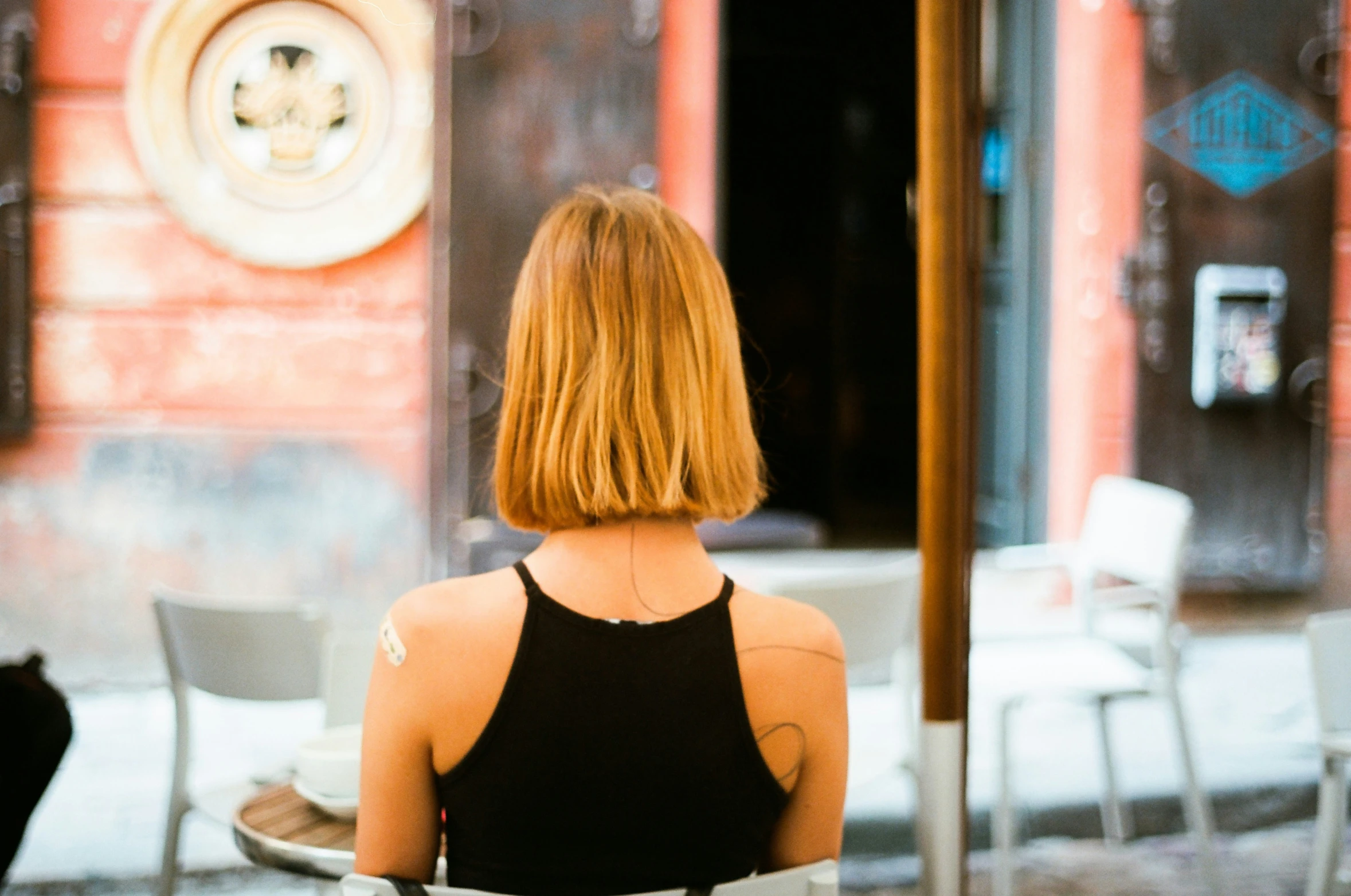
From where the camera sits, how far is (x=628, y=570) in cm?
125

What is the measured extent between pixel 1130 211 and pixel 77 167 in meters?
3.58

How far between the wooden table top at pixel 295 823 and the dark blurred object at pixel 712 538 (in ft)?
6.85

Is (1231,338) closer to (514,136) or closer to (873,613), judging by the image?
(514,136)

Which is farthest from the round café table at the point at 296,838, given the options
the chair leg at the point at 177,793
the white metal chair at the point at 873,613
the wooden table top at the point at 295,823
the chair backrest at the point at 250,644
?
the white metal chair at the point at 873,613

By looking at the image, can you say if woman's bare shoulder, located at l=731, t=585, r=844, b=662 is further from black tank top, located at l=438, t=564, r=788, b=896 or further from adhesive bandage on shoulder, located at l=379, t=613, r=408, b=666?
adhesive bandage on shoulder, located at l=379, t=613, r=408, b=666

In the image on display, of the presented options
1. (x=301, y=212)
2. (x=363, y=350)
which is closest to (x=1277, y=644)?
(x=363, y=350)

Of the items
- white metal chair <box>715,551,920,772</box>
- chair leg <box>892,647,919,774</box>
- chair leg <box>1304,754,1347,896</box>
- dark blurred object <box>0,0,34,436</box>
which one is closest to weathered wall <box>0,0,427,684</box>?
dark blurred object <box>0,0,34,436</box>

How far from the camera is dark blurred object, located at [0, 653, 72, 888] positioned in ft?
5.30

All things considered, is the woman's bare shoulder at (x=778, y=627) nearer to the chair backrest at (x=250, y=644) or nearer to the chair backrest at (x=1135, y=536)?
the chair backrest at (x=250, y=644)

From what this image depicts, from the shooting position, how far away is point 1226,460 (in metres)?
4.61

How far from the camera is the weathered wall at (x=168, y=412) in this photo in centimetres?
412

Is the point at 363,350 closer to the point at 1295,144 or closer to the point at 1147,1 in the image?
the point at 1147,1

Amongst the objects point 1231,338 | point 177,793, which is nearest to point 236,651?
point 177,793

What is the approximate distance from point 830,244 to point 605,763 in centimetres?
663
